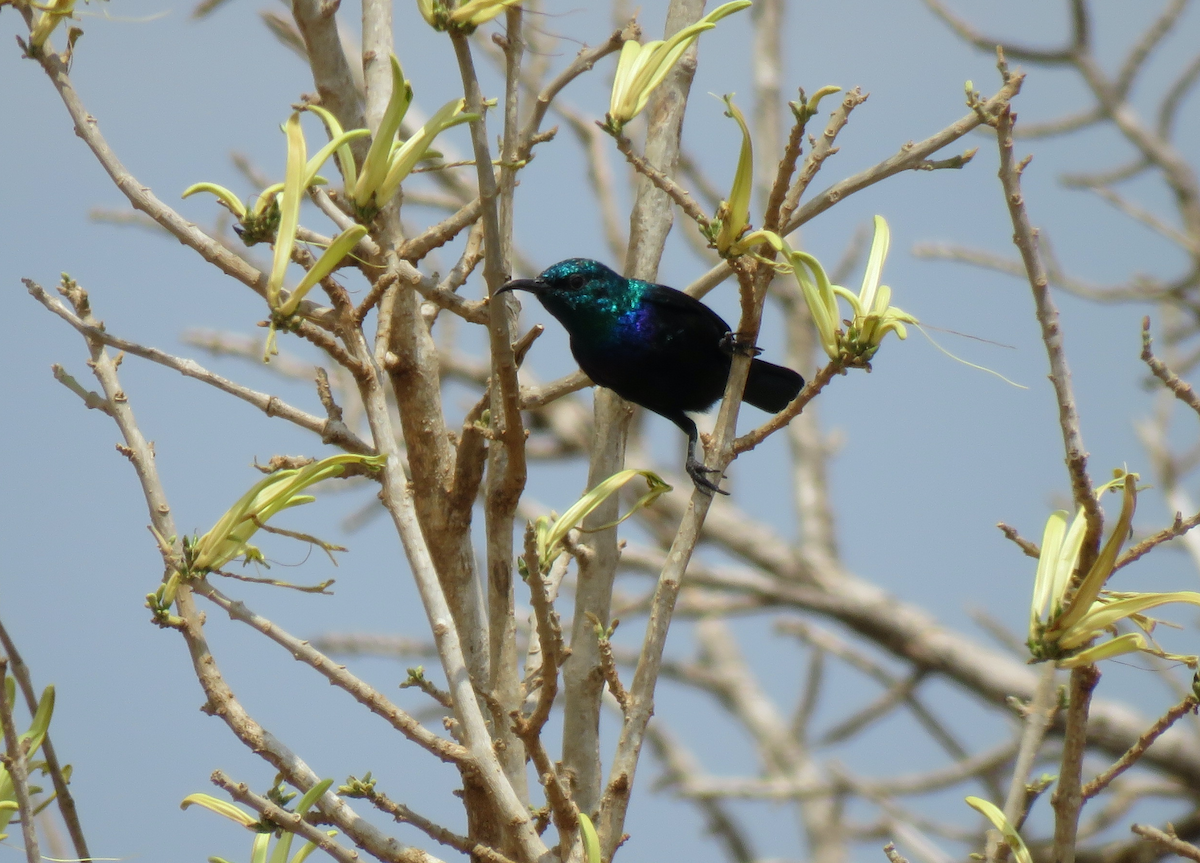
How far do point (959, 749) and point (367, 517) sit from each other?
706 cm

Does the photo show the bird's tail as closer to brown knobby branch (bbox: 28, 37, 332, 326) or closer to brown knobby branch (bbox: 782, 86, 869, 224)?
brown knobby branch (bbox: 782, 86, 869, 224)

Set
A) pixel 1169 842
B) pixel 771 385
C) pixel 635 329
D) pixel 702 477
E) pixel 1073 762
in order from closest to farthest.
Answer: pixel 1073 762 → pixel 1169 842 → pixel 702 477 → pixel 635 329 → pixel 771 385

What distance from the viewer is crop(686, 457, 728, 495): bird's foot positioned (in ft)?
8.62

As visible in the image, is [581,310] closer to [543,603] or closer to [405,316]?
[405,316]

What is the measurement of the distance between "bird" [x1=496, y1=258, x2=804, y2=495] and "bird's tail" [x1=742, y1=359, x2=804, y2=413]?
29 cm

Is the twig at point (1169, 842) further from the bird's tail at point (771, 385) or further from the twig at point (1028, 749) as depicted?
the bird's tail at point (771, 385)

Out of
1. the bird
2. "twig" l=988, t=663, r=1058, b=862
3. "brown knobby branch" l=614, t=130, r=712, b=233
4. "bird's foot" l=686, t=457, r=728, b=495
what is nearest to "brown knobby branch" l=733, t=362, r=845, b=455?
"bird's foot" l=686, t=457, r=728, b=495

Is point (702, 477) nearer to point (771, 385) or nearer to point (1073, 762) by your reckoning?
point (1073, 762)

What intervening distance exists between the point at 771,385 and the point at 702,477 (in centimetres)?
209

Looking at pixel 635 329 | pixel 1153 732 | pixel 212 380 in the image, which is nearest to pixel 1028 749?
pixel 1153 732

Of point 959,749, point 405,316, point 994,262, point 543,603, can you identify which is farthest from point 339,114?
point 994,262

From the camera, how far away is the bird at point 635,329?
15.8ft

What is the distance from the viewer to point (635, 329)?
192 inches

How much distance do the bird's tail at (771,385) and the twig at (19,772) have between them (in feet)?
11.6
